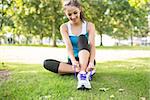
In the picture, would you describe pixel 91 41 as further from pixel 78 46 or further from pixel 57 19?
pixel 57 19

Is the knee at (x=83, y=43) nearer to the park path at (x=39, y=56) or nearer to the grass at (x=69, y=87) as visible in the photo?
the grass at (x=69, y=87)

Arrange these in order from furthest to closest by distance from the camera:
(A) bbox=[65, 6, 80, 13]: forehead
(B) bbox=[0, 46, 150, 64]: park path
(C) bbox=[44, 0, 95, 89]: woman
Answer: (B) bbox=[0, 46, 150, 64]: park path → (A) bbox=[65, 6, 80, 13]: forehead → (C) bbox=[44, 0, 95, 89]: woman

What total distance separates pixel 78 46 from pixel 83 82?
1.46ft

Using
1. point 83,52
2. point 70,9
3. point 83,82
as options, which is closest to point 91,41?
point 83,52

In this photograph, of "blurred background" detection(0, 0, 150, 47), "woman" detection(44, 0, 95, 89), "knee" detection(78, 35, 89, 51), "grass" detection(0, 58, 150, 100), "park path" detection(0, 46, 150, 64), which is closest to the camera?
"grass" detection(0, 58, 150, 100)

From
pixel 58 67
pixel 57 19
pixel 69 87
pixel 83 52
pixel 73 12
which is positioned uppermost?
pixel 57 19

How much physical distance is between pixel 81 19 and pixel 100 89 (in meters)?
0.80

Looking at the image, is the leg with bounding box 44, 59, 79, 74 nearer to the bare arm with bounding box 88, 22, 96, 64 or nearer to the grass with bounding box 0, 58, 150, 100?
the grass with bounding box 0, 58, 150, 100

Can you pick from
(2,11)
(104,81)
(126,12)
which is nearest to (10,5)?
(2,11)

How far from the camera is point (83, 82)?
291cm

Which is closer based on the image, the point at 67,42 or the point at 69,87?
the point at 69,87

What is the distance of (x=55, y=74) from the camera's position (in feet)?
11.3

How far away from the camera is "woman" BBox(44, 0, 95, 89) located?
2.99 meters

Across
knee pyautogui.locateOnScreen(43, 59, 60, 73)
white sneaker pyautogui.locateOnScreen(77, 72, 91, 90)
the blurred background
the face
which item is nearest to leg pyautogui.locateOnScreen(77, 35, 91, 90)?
white sneaker pyautogui.locateOnScreen(77, 72, 91, 90)
